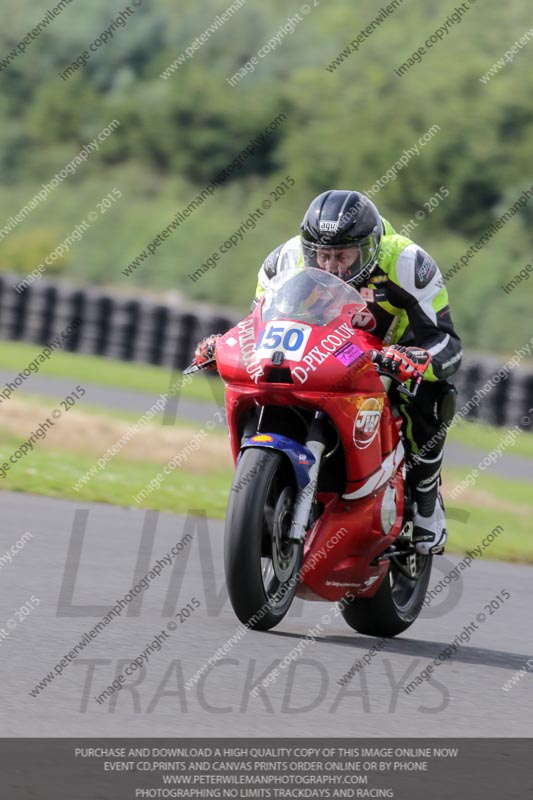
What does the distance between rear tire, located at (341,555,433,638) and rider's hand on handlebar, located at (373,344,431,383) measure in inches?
36.3

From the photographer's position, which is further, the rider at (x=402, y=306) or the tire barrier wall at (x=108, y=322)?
the tire barrier wall at (x=108, y=322)

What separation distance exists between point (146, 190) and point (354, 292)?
3709cm

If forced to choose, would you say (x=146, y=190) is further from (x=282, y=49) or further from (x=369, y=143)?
(x=282, y=49)

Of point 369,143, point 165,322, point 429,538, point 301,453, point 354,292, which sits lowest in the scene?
point 369,143

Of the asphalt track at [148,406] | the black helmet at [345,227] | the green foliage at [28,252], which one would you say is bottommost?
the green foliage at [28,252]

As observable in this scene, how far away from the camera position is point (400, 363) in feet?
18.7

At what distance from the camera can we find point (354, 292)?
5805 millimetres

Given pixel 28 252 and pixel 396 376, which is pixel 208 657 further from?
pixel 28 252

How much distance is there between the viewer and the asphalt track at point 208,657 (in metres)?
4.41

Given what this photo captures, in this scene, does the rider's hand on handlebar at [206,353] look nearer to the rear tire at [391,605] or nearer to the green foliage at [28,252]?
the rear tire at [391,605]
